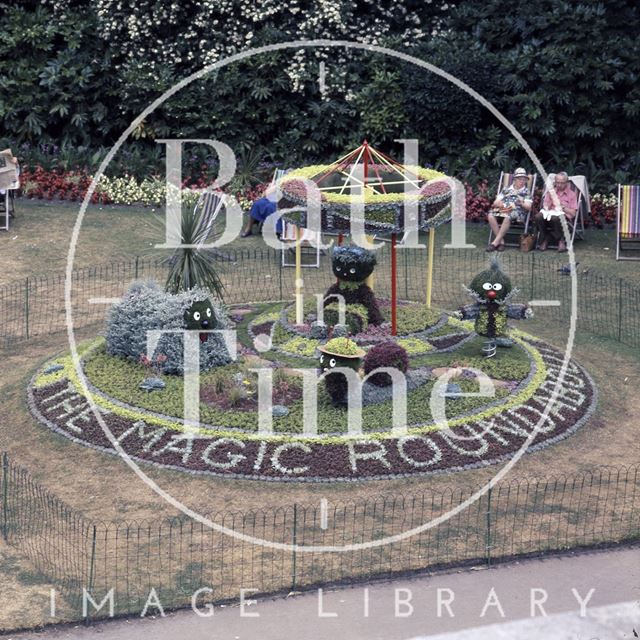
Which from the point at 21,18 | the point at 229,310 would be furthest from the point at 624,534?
the point at 21,18

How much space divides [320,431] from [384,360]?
4.21ft

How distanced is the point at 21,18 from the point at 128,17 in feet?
8.83

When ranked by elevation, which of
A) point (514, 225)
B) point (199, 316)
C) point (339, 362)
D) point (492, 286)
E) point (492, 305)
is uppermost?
point (514, 225)

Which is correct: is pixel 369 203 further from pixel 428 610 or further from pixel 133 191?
pixel 133 191

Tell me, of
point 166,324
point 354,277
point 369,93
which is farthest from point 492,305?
point 369,93

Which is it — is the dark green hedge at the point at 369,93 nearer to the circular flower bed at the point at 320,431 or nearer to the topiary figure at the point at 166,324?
the topiary figure at the point at 166,324

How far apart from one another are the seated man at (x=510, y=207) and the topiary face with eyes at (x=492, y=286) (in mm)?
6295

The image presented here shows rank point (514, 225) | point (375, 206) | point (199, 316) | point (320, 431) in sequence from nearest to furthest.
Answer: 1. point (320, 431)
2. point (199, 316)
3. point (375, 206)
4. point (514, 225)

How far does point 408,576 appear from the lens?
12.3 metres

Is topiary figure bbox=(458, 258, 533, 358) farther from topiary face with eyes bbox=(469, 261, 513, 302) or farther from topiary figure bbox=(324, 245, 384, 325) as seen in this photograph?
topiary figure bbox=(324, 245, 384, 325)

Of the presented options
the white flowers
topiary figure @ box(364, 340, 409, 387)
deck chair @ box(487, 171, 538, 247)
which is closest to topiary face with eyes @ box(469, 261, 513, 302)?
topiary figure @ box(364, 340, 409, 387)

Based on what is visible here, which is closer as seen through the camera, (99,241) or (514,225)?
(99,241)

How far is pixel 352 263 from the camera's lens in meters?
17.5

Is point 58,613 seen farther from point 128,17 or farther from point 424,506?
point 128,17
